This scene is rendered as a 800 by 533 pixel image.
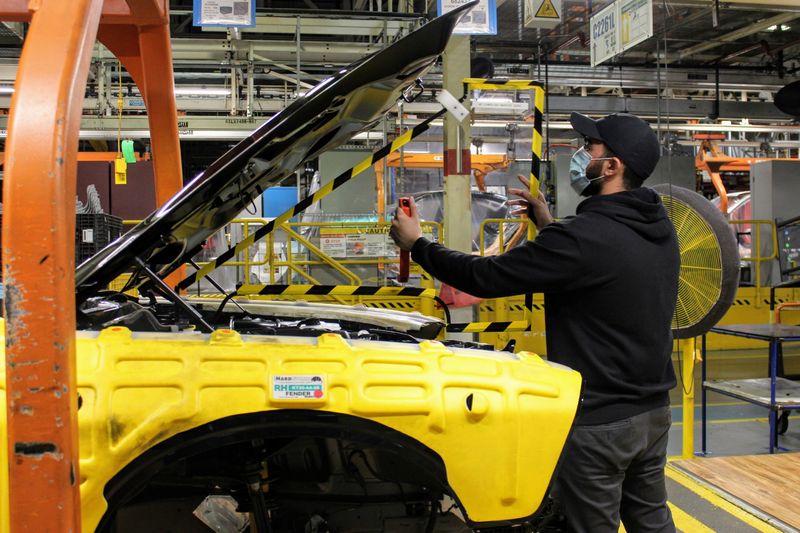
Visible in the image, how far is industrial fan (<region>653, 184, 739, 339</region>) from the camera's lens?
340 cm

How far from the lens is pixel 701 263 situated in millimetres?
3527

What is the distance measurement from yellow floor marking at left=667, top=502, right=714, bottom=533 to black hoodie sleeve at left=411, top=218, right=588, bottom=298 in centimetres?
193

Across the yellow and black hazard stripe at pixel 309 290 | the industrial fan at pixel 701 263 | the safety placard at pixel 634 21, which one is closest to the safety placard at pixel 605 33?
the safety placard at pixel 634 21

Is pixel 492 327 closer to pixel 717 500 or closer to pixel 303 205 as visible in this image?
pixel 717 500

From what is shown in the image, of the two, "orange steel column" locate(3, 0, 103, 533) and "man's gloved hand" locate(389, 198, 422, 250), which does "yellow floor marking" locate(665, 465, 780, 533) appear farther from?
"orange steel column" locate(3, 0, 103, 533)

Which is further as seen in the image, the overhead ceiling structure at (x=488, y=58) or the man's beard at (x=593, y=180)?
the overhead ceiling structure at (x=488, y=58)

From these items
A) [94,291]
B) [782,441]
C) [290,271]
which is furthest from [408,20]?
[94,291]

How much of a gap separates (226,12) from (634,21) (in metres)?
3.84

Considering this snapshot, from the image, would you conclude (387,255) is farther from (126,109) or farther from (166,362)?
(166,362)

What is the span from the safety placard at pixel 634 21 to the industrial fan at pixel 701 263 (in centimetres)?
198

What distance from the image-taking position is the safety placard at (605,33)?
5492mm

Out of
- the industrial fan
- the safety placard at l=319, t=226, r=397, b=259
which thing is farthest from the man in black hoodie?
the safety placard at l=319, t=226, r=397, b=259

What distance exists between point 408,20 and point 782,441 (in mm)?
5819

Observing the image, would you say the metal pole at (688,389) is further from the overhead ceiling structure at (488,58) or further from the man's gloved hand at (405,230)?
the overhead ceiling structure at (488,58)
